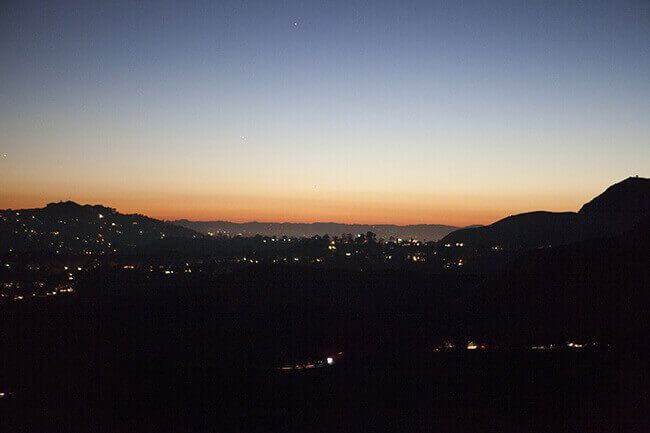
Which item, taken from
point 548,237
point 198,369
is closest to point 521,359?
point 198,369

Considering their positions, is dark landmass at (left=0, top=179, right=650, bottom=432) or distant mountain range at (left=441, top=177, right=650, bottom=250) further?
distant mountain range at (left=441, top=177, right=650, bottom=250)

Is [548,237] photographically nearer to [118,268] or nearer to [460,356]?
[460,356]

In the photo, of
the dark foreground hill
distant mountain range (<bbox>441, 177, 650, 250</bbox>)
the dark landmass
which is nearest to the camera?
the dark landmass

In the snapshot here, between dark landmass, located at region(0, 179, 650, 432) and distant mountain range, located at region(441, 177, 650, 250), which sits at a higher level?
distant mountain range, located at region(441, 177, 650, 250)

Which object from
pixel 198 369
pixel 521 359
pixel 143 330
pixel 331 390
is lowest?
pixel 143 330

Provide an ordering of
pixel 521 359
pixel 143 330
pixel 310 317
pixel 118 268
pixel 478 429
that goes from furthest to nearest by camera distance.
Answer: pixel 118 268 < pixel 310 317 < pixel 143 330 < pixel 521 359 < pixel 478 429

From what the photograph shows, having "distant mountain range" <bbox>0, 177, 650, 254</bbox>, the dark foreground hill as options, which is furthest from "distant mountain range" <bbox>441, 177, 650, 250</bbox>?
the dark foreground hill

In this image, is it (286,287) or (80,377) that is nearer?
(80,377)

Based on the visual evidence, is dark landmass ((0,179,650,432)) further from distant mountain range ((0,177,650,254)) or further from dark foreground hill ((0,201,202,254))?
dark foreground hill ((0,201,202,254))

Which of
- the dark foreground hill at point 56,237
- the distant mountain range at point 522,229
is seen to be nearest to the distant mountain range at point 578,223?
the distant mountain range at point 522,229
